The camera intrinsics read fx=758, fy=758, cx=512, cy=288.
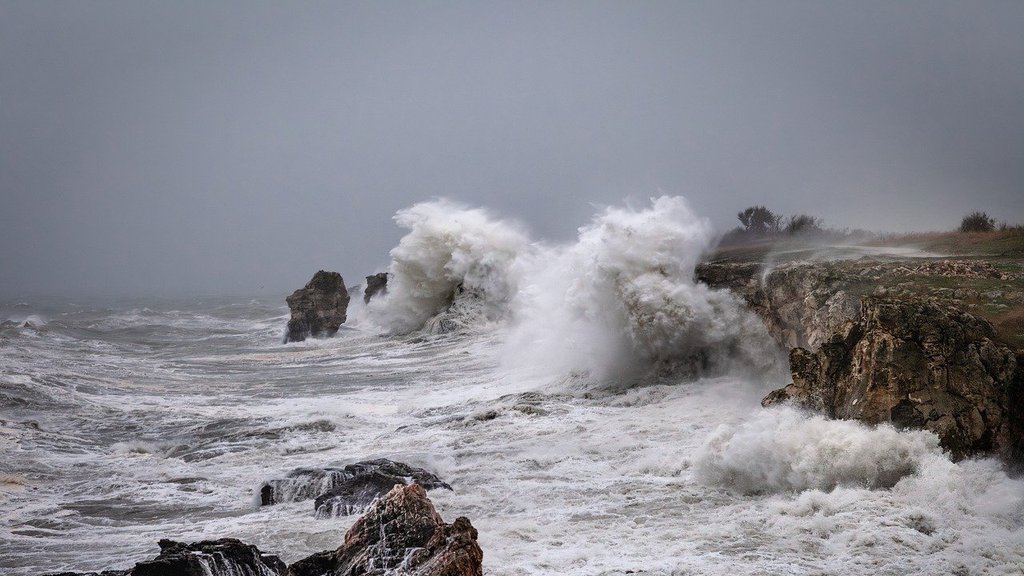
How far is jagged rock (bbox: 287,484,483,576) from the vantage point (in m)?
4.79

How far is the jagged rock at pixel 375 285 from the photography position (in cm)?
3575

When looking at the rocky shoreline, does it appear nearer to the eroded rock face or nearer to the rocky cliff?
the rocky cliff

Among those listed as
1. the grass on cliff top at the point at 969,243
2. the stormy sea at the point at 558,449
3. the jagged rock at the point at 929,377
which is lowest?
the stormy sea at the point at 558,449

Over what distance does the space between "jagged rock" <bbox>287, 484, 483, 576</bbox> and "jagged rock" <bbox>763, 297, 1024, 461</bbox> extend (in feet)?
16.6

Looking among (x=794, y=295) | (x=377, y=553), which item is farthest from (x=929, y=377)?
(x=377, y=553)

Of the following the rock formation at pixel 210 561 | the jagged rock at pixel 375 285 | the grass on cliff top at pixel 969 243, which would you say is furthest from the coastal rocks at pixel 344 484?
the jagged rock at pixel 375 285

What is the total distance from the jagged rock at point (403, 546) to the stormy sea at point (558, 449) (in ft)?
3.36

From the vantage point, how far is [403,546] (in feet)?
17.0

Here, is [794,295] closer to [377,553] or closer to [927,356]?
[927,356]

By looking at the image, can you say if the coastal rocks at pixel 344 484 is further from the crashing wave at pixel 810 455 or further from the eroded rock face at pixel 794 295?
the eroded rock face at pixel 794 295

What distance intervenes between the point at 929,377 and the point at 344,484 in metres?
6.25

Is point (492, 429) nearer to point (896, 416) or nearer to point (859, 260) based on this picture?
point (896, 416)

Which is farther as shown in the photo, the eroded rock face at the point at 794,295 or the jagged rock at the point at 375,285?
the jagged rock at the point at 375,285

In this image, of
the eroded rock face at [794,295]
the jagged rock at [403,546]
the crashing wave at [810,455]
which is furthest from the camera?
the eroded rock face at [794,295]
